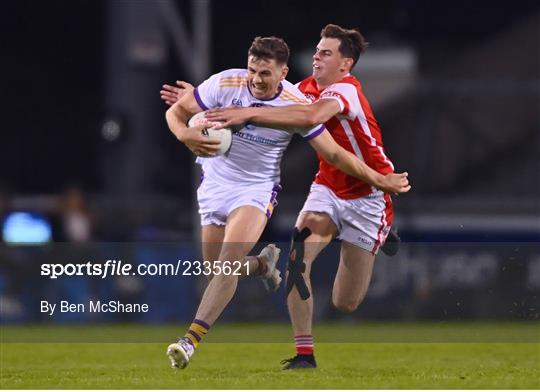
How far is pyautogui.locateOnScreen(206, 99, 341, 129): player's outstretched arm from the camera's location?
40.0 feet

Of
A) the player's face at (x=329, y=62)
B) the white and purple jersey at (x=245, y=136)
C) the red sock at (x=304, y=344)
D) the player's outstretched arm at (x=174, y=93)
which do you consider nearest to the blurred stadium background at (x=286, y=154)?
the red sock at (x=304, y=344)

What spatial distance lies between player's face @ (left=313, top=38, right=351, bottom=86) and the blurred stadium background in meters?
3.64

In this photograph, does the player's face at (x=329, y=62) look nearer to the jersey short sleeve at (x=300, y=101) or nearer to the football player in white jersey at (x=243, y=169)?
the jersey short sleeve at (x=300, y=101)

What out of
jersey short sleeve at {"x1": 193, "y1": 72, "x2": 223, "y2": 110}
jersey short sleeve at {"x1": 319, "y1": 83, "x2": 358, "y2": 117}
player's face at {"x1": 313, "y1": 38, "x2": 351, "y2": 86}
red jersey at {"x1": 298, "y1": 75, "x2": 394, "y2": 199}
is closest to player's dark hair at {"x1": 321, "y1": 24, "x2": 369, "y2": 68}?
player's face at {"x1": 313, "y1": 38, "x2": 351, "y2": 86}

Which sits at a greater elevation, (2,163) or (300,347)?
(300,347)

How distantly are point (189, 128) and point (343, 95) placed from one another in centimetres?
123

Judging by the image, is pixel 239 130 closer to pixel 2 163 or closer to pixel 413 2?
pixel 413 2

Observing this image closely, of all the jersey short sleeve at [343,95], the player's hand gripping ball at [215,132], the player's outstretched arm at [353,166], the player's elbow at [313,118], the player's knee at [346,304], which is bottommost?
the player's knee at [346,304]

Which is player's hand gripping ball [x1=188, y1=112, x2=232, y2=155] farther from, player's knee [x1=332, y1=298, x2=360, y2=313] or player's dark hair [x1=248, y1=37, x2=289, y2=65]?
player's knee [x1=332, y1=298, x2=360, y2=313]

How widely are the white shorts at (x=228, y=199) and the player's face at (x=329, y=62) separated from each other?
93 centimetres

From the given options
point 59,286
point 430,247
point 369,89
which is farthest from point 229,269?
point 369,89

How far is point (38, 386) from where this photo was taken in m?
11.6

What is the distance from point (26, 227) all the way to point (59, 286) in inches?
261

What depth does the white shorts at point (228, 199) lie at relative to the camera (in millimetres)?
12719
